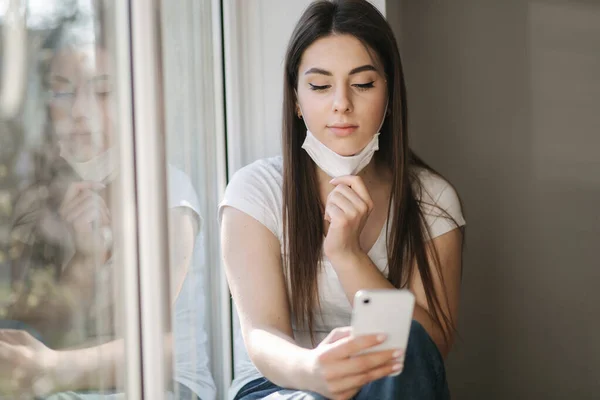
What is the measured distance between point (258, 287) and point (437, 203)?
0.42 m

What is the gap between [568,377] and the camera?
224 cm

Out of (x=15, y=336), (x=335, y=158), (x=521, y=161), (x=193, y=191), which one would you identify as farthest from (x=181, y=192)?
(x=521, y=161)

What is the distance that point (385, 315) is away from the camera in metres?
1.10

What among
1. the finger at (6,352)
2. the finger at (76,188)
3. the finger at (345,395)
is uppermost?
the finger at (76,188)

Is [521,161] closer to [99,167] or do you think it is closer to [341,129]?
[341,129]

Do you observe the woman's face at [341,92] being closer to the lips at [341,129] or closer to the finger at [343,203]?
the lips at [341,129]

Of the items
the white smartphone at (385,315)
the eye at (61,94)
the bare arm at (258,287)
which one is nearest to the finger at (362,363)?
the white smartphone at (385,315)

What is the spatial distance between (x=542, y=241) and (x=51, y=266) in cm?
173

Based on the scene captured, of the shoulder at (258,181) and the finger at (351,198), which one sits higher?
the shoulder at (258,181)

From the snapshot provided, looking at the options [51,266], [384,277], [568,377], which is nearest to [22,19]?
[51,266]

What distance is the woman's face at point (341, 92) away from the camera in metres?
1.48

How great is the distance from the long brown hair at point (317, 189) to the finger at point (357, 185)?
0.12 m

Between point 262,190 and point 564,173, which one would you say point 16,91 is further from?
point 564,173

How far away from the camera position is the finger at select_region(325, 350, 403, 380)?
114cm
